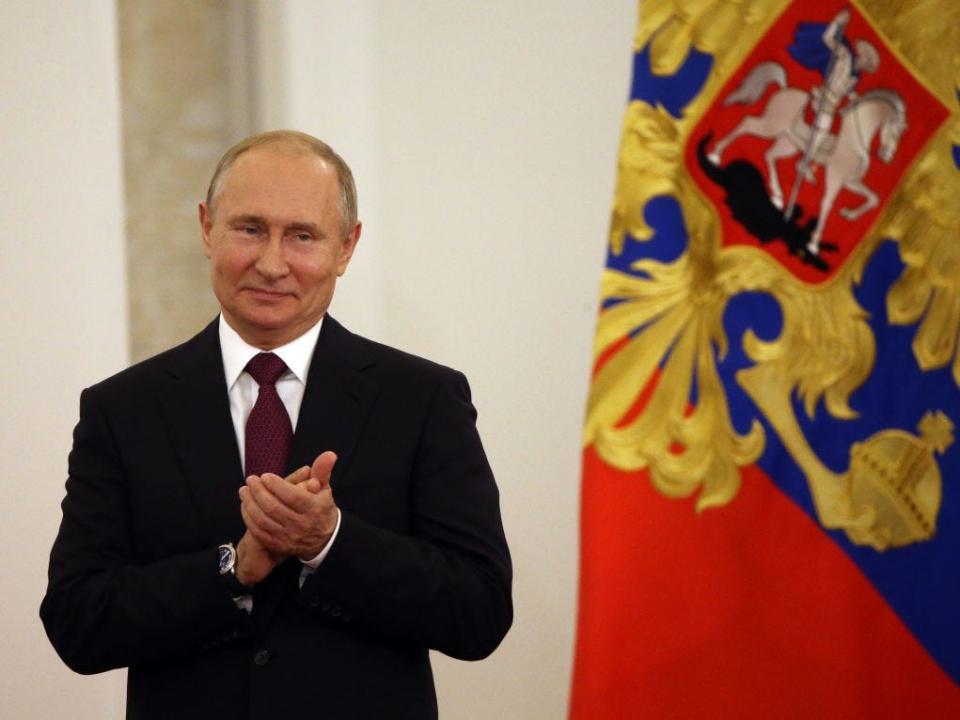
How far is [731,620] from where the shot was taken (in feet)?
7.43

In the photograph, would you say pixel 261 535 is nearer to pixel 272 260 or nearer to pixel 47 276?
pixel 272 260

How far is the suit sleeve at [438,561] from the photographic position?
160 centimetres

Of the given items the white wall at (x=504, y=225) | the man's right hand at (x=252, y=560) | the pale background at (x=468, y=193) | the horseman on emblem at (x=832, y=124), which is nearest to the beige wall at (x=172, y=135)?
the pale background at (x=468, y=193)

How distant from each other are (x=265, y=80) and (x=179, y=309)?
1.87 feet

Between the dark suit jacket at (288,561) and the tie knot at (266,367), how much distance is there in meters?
0.05

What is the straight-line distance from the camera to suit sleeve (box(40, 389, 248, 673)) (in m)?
1.60

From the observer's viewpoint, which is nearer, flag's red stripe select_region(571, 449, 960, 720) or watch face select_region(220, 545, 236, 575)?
watch face select_region(220, 545, 236, 575)

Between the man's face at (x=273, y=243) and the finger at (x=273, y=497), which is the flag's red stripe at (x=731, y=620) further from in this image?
the finger at (x=273, y=497)

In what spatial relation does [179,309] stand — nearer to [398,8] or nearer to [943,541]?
[398,8]

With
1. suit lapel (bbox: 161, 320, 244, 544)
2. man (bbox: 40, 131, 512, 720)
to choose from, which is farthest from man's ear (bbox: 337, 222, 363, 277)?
suit lapel (bbox: 161, 320, 244, 544)

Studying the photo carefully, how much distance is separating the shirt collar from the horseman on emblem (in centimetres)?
97

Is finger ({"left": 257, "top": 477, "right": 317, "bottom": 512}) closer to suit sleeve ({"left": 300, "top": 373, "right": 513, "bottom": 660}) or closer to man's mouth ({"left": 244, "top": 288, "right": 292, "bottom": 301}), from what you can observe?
suit sleeve ({"left": 300, "top": 373, "right": 513, "bottom": 660})

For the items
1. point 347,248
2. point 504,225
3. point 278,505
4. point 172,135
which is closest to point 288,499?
point 278,505

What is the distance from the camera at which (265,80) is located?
284 centimetres
